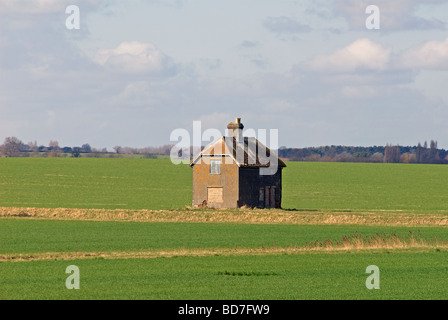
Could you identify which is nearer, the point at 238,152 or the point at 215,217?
the point at 215,217

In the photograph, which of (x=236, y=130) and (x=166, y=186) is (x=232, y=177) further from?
(x=166, y=186)

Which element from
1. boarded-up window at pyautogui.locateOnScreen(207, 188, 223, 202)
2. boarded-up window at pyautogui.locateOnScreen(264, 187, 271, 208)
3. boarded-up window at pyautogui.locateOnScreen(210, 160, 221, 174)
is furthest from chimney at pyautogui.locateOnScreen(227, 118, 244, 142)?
boarded-up window at pyautogui.locateOnScreen(207, 188, 223, 202)

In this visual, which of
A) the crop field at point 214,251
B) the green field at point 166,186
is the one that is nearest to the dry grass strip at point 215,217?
the crop field at point 214,251

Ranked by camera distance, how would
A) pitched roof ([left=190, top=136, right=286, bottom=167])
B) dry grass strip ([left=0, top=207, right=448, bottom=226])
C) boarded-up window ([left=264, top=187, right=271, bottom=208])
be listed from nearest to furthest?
dry grass strip ([left=0, top=207, right=448, bottom=226]), pitched roof ([left=190, top=136, right=286, bottom=167]), boarded-up window ([left=264, top=187, right=271, bottom=208])

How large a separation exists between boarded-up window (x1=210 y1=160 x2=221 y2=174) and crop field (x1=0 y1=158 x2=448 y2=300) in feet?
29.9

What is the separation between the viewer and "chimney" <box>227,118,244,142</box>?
7812cm

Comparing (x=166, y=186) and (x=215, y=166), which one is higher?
(x=215, y=166)

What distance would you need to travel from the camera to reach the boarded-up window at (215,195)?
7506 centimetres

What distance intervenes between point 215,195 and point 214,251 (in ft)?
A: 115

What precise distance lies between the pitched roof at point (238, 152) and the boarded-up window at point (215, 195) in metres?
3.27

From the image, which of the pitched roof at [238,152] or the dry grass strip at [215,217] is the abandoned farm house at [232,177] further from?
the dry grass strip at [215,217]

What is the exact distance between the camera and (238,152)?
7550 centimetres

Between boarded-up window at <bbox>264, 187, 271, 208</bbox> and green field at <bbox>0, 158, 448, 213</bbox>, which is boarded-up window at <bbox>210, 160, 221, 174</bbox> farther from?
green field at <bbox>0, 158, 448, 213</bbox>

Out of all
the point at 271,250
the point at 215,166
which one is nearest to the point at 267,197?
the point at 215,166
